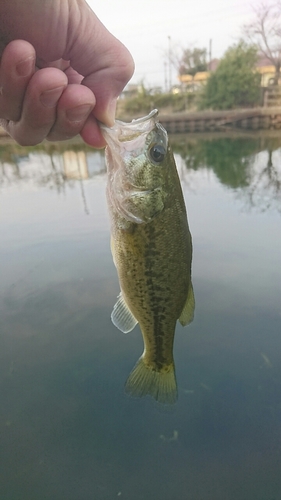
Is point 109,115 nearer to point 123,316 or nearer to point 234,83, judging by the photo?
point 123,316

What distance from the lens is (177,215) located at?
1.84 meters

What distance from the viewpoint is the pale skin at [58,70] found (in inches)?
60.4

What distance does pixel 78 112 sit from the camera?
5.48 ft

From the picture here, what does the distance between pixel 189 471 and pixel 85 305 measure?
286cm

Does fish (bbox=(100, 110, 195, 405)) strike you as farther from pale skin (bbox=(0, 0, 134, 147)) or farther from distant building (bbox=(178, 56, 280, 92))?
distant building (bbox=(178, 56, 280, 92))

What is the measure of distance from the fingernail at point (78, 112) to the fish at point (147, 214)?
0.12 metres

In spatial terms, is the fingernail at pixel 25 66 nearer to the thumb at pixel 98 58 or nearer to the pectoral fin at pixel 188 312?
the thumb at pixel 98 58

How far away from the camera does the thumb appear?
5.82ft

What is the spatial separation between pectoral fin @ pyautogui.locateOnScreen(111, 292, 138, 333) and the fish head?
1.63 feet

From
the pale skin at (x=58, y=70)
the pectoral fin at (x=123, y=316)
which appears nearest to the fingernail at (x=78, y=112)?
the pale skin at (x=58, y=70)

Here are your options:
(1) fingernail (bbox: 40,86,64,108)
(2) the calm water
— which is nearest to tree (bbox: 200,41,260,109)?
(2) the calm water

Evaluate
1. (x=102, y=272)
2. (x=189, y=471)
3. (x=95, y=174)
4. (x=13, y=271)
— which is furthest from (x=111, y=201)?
(x=95, y=174)

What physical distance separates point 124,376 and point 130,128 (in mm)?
3392

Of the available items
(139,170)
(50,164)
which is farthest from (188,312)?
(50,164)
